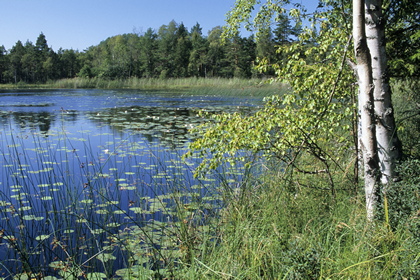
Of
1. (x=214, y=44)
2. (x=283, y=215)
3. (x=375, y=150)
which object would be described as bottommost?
(x=283, y=215)

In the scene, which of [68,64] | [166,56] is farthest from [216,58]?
[68,64]

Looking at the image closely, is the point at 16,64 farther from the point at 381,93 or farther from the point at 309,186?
the point at 381,93

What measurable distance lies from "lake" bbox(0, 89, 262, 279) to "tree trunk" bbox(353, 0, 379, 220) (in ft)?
4.92

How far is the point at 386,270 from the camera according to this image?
2027 mm

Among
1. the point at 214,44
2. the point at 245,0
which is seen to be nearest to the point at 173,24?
the point at 214,44

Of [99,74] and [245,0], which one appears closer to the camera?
Result: [245,0]

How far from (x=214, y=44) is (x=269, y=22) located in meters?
60.0

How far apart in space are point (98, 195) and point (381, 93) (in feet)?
11.7

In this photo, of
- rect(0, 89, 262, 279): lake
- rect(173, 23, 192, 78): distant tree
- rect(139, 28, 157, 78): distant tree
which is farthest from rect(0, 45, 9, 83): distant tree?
rect(0, 89, 262, 279): lake

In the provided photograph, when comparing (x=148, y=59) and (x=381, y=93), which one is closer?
(x=381, y=93)

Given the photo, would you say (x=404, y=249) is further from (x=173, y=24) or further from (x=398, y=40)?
(x=173, y=24)

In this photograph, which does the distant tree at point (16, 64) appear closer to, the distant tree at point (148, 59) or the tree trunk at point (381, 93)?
the distant tree at point (148, 59)

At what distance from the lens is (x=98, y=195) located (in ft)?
15.4

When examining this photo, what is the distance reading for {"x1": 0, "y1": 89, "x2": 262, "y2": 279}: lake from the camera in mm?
3025
